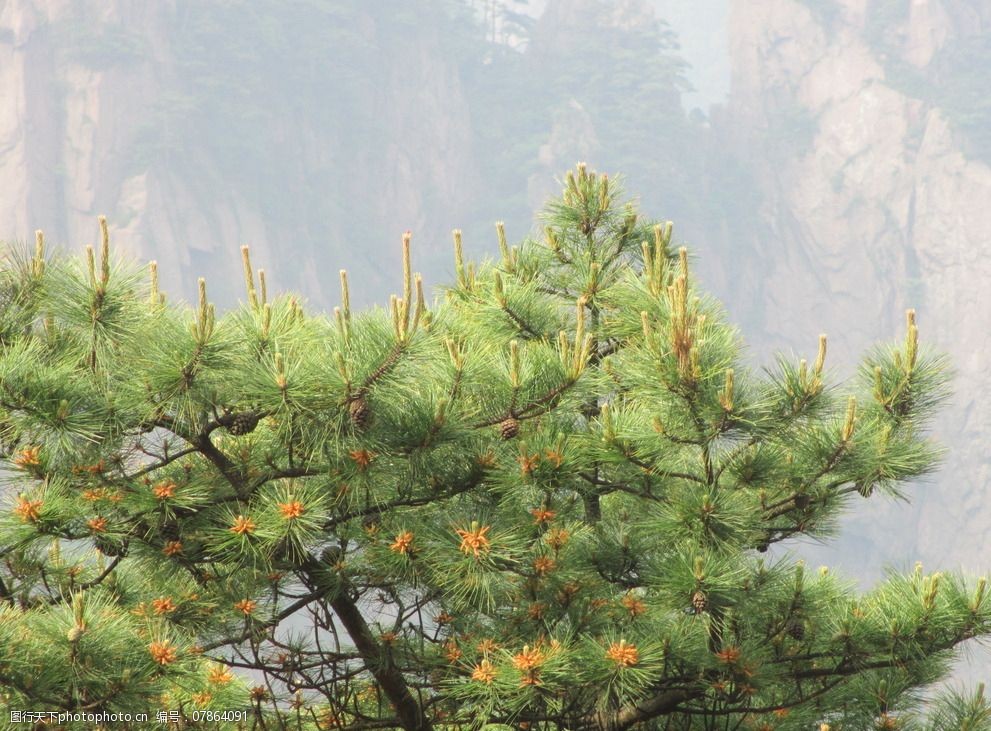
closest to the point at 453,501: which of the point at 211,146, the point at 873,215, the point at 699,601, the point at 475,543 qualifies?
the point at 475,543

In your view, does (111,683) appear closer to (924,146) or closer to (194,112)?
(194,112)

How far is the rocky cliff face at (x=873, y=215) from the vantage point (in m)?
17.5

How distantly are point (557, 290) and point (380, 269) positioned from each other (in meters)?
17.0

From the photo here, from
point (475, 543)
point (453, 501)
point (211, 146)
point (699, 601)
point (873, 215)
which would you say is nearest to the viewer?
point (475, 543)

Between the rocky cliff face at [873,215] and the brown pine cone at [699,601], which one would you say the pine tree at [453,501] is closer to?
the brown pine cone at [699,601]

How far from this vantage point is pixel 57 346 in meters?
1.78

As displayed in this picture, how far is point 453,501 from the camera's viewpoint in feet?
6.39

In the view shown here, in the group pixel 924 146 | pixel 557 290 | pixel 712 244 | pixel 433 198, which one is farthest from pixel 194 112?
pixel 557 290

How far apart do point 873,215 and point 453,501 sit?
58.1 ft

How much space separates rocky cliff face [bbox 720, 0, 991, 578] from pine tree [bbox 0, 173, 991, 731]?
15841 mm

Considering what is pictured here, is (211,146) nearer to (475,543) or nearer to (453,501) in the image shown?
(453,501)

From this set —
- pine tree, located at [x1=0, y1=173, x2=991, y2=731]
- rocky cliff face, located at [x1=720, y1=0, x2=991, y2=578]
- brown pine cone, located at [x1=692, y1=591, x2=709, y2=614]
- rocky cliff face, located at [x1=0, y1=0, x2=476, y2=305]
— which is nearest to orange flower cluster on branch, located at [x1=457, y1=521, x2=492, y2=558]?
pine tree, located at [x1=0, y1=173, x2=991, y2=731]

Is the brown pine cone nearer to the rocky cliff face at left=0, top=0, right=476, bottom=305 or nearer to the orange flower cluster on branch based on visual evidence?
the orange flower cluster on branch

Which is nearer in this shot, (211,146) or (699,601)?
(699,601)
